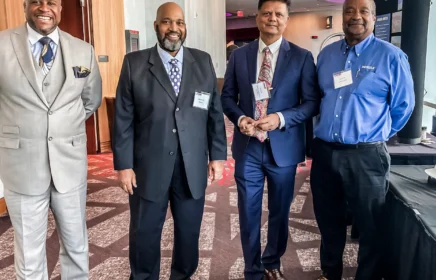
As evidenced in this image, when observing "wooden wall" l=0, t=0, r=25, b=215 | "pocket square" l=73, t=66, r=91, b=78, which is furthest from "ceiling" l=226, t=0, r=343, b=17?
"pocket square" l=73, t=66, r=91, b=78

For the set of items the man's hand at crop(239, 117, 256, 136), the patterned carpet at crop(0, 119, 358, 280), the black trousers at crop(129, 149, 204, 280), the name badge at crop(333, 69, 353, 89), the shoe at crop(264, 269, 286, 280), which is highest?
the name badge at crop(333, 69, 353, 89)

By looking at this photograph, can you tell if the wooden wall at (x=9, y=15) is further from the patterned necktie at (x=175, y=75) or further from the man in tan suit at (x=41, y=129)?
the patterned necktie at (x=175, y=75)

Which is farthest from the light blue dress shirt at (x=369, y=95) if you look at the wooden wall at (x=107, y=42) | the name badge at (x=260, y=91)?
the wooden wall at (x=107, y=42)

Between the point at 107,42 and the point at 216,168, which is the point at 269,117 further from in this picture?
the point at 107,42

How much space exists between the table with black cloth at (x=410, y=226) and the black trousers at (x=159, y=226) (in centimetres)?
109

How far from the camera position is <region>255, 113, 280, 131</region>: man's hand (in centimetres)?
208

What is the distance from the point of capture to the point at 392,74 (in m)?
2.02

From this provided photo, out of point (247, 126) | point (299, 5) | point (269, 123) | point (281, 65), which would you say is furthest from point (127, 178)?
point (299, 5)

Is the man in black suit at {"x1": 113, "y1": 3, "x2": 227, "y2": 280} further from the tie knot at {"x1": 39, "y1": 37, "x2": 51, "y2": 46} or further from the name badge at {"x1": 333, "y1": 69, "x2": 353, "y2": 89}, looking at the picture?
the name badge at {"x1": 333, "y1": 69, "x2": 353, "y2": 89}

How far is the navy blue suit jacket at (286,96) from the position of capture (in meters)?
2.17

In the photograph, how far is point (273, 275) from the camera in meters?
2.39

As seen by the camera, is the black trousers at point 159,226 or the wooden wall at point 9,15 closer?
the black trousers at point 159,226

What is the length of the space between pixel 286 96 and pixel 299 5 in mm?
15014

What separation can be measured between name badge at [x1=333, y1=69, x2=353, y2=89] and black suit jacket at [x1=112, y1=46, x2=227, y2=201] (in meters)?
0.68
